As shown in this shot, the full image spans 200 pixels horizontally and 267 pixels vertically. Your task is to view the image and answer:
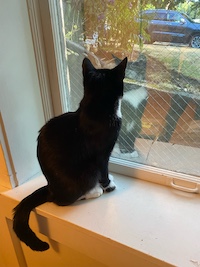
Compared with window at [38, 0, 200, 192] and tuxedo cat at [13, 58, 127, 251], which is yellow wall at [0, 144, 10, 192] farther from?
window at [38, 0, 200, 192]

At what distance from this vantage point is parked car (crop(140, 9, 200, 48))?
2.30 ft

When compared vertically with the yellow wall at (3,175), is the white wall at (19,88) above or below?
above

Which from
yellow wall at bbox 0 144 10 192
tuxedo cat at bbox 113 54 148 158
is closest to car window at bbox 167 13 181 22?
tuxedo cat at bbox 113 54 148 158

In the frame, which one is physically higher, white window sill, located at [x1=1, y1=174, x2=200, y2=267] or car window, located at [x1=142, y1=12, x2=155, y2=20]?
car window, located at [x1=142, y1=12, x2=155, y2=20]

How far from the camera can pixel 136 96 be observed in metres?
0.88

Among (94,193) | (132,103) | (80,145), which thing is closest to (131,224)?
(94,193)

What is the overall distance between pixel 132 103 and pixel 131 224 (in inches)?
15.7

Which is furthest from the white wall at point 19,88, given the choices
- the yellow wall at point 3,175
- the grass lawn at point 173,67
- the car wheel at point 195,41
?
the car wheel at point 195,41

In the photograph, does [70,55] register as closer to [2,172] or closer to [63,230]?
[2,172]

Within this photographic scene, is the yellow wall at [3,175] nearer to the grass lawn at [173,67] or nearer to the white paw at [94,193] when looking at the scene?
the white paw at [94,193]

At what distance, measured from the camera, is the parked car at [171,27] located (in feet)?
2.30

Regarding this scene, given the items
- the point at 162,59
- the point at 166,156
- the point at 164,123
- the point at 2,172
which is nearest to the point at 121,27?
the point at 162,59

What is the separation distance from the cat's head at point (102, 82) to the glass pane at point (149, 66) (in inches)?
5.4

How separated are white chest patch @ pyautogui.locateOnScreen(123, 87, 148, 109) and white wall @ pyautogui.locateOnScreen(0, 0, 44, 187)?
13.0 inches
